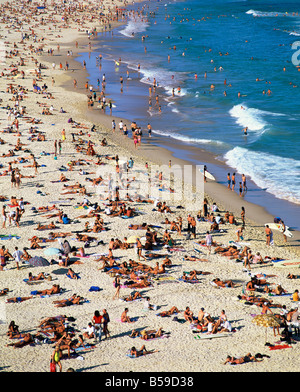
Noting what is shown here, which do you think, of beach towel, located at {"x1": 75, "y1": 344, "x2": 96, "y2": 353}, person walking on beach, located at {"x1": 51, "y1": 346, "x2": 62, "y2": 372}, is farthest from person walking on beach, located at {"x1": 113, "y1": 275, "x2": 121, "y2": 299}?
person walking on beach, located at {"x1": 51, "y1": 346, "x2": 62, "y2": 372}

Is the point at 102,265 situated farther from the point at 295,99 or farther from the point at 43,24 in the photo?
the point at 43,24

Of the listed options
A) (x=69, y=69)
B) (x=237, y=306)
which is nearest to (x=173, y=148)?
(x=237, y=306)

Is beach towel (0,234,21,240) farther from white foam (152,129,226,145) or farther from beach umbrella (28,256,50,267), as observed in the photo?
white foam (152,129,226,145)

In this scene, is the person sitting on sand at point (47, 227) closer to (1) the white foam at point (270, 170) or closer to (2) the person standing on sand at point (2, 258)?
(2) the person standing on sand at point (2, 258)

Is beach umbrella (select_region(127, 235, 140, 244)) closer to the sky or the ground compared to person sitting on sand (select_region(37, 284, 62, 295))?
closer to the sky

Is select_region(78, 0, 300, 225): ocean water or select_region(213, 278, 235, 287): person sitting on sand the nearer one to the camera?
select_region(213, 278, 235, 287): person sitting on sand

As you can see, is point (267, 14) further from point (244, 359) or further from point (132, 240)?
point (244, 359)
